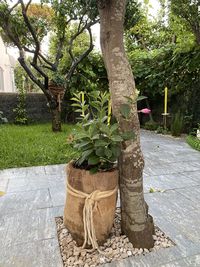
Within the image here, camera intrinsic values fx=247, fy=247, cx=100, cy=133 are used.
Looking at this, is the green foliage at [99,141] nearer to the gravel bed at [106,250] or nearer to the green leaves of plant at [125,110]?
the green leaves of plant at [125,110]

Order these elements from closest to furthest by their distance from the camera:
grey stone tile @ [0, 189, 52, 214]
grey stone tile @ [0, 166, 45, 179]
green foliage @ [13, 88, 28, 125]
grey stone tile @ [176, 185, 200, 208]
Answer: grey stone tile @ [0, 189, 52, 214], grey stone tile @ [176, 185, 200, 208], grey stone tile @ [0, 166, 45, 179], green foliage @ [13, 88, 28, 125]

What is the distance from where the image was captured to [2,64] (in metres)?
15.1

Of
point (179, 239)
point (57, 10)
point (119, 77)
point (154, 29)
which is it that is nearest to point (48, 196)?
point (179, 239)

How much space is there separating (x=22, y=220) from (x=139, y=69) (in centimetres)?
590

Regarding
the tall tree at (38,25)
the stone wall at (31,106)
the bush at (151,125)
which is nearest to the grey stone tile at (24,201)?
the tall tree at (38,25)

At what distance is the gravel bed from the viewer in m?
1.44

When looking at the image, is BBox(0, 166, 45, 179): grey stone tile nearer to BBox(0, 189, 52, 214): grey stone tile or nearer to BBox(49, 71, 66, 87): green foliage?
BBox(0, 189, 52, 214): grey stone tile

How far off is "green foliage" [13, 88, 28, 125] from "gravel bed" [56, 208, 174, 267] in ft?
20.3

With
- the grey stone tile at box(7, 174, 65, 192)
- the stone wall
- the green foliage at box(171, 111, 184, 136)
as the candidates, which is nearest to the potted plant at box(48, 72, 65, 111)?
the stone wall

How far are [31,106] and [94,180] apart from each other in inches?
269

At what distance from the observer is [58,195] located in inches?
95.2

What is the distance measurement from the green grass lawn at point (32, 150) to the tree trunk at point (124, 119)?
71.0 inches

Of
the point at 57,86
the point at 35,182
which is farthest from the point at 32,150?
the point at 57,86

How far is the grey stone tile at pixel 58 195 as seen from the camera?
2.26 meters
